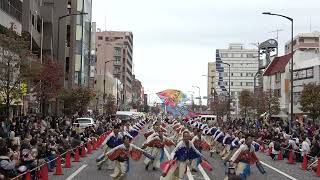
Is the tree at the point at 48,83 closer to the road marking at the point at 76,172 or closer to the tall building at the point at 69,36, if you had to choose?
the road marking at the point at 76,172

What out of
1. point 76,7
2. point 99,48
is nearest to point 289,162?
point 76,7

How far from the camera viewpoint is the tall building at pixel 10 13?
126 ft

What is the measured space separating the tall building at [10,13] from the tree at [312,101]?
87.0 feet

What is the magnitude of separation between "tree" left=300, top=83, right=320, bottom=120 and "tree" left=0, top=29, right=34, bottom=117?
99.1ft

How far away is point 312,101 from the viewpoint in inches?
2095

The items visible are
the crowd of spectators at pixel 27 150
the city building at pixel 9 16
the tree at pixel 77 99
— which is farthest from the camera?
the tree at pixel 77 99

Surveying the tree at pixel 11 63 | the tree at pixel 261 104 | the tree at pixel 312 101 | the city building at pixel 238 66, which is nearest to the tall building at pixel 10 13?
the tree at pixel 11 63

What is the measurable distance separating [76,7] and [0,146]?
6934 centimetres

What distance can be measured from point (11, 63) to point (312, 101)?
31198 mm

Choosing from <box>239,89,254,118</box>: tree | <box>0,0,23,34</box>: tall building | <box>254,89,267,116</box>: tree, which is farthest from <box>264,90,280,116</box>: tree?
<box>0,0,23,34</box>: tall building

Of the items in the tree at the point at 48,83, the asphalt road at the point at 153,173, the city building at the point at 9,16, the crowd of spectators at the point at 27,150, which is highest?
the city building at the point at 9,16

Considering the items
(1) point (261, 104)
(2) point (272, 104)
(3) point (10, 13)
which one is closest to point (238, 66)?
(1) point (261, 104)

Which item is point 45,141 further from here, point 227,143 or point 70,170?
point 227,143

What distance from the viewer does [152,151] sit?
23.1m
